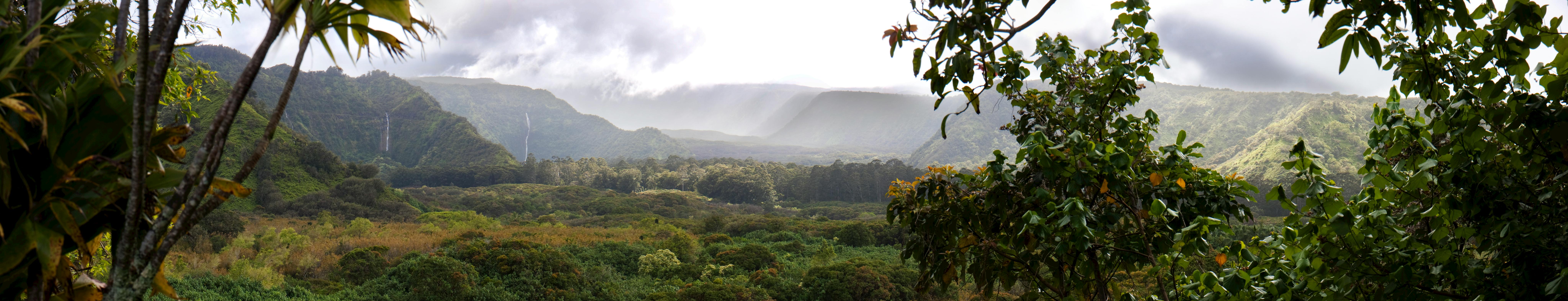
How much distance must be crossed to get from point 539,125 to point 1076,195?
141 meters

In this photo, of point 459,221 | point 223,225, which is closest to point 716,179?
point 459,221

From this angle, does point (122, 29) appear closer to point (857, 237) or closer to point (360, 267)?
point (360, 267)

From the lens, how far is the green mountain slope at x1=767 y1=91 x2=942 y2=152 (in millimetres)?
155250

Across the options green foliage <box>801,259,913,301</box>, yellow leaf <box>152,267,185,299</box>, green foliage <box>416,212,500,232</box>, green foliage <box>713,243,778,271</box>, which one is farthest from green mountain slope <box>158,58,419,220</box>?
yellow leaf <box>152,267,185,299</box>

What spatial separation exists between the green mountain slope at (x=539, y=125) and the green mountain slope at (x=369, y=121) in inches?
1087

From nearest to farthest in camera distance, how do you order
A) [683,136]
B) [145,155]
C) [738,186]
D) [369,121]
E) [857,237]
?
[145,155], [857,237], [738,186], [369,121], [683,136]

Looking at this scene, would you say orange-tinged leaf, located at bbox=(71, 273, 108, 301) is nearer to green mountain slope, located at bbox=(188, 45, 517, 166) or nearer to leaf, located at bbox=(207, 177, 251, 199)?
leaf, located at bbox=(207, 177, 251, 199)

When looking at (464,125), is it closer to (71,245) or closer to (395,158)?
(395,158)

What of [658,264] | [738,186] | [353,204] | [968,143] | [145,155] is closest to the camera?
[145,155]

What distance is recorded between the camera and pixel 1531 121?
132 centimetres

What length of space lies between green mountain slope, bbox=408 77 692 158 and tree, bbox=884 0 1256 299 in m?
109

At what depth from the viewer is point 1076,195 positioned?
2.02 metres

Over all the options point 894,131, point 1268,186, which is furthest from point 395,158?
point 894,131

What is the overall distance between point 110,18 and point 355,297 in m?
11.0
